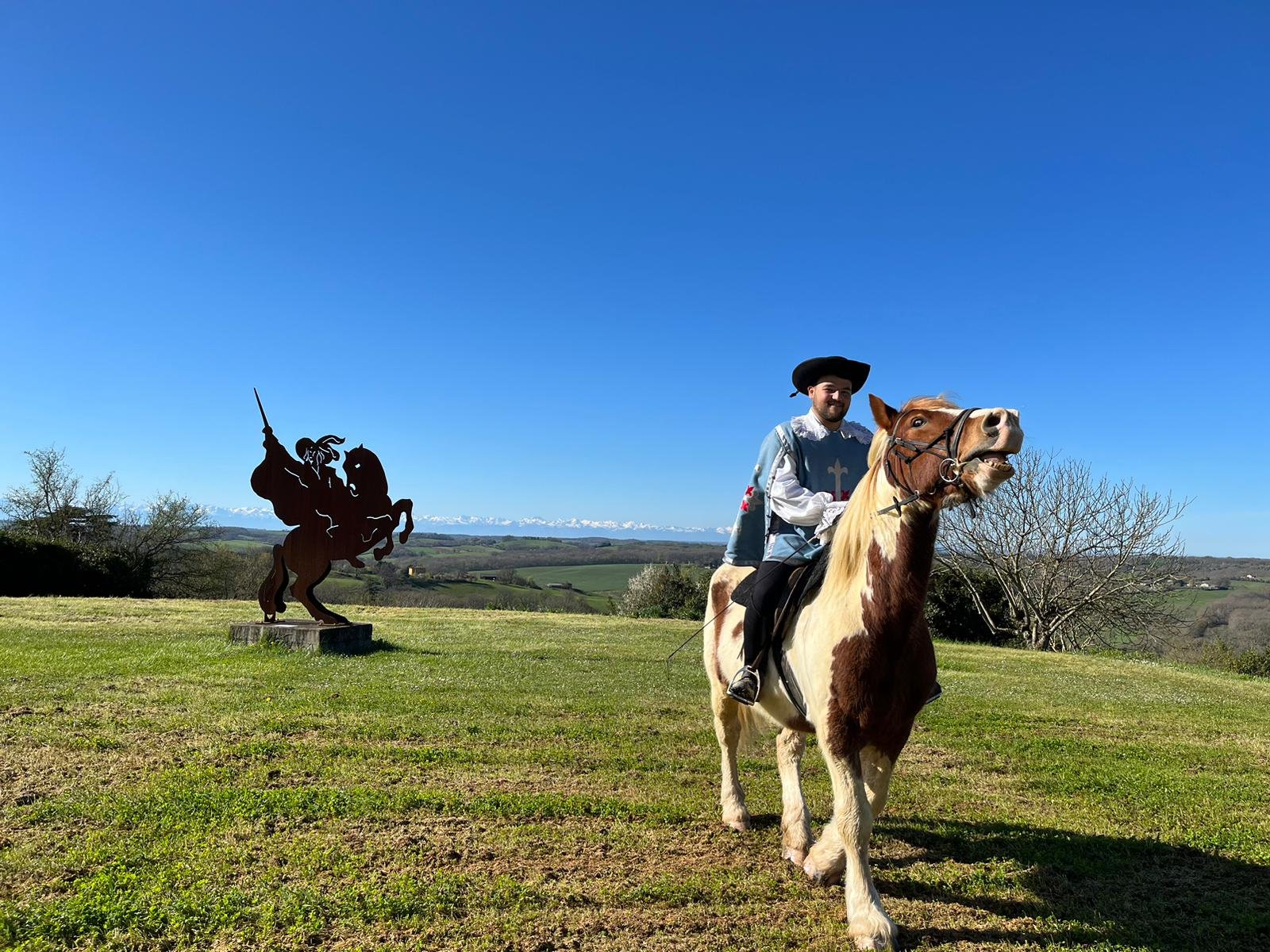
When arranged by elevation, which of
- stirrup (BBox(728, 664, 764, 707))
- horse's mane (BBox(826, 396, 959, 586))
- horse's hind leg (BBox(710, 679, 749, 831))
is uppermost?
horse's mane (BBox(826, 396, 959, 586))

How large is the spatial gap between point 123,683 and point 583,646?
325 inches

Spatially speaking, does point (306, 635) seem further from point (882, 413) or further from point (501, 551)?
point (501, 551)

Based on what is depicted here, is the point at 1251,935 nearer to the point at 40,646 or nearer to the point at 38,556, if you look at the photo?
the point at 40,646

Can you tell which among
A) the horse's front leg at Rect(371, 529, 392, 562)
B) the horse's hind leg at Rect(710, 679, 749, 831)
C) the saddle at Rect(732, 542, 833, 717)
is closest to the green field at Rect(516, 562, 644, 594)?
the horse's front leg at Rect(371, 529, 392, 562)

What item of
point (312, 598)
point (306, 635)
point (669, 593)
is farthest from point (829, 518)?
point (669, 593)

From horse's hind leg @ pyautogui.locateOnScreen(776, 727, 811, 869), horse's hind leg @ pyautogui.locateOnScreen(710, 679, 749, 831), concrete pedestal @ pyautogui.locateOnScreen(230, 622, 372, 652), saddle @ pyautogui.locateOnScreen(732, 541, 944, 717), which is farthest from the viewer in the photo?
concrete pedestal @ pyautogui.locateOnScreen(230, 622, 372, 652)

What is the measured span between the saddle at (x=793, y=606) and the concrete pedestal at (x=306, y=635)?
9617 mm

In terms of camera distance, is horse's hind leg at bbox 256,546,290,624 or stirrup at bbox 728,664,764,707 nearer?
stirrup at bbox 728,664,764,707

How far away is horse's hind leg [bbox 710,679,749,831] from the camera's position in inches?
201

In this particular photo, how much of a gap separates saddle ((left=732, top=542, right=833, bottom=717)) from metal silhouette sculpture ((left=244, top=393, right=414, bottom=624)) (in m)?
9.53

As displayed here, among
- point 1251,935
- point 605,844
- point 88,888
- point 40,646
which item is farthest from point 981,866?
point 40,646

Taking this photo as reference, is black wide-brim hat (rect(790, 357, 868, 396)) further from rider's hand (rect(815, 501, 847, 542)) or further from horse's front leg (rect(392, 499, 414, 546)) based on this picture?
horse's front leg (rect(392, 499, 414, 546))

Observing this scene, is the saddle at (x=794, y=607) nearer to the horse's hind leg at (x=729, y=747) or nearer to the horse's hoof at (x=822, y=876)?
the horse's hoof at (x=822, y=876)

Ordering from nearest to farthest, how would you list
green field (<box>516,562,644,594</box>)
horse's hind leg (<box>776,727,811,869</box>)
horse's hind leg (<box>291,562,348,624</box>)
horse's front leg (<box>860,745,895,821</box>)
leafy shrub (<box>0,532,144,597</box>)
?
1. horse's front leg (<box>860,745,895,821</box>)
2. horse's hind leg (<box>776,727,811,869</box>)
3. horse's hind leg (<box>291,562,348,624</box>)
4. leafy shrub (<box>0,532,144,597</box>)
5. green field (<box>516,562,644,594</box>)
